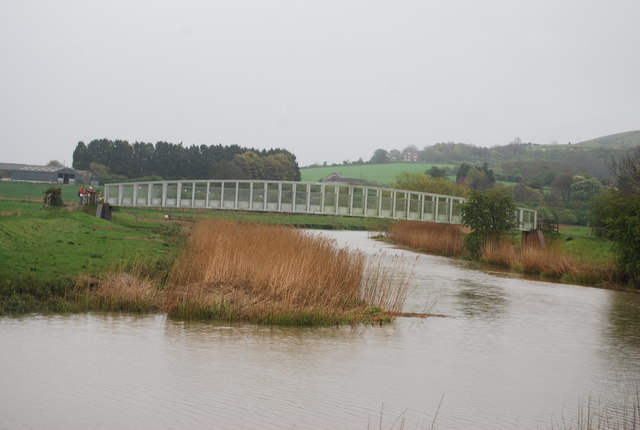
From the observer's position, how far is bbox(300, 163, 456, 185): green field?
16212 cm

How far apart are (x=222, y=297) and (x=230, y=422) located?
323 inches

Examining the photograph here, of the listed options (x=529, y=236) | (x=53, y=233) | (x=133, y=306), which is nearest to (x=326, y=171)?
(x=529, y=236)

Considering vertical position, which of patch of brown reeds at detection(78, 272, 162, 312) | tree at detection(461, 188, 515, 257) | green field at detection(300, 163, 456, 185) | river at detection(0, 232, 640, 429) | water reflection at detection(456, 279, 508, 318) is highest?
green field at detection(300, 163, 456, 185)

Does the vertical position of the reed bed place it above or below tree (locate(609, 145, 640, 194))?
below

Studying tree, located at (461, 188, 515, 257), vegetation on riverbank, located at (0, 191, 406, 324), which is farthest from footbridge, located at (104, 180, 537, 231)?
vegetation on riverbank, located at (0, 191, 406, 324)

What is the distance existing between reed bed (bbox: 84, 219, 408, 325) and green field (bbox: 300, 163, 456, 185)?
13104cm

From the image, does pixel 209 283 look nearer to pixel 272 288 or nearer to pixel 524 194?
pixel 272 288

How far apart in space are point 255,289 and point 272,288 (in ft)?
1.93

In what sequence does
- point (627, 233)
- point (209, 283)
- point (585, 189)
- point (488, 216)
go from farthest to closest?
1. point (585, 189)
2. point (488, 216)
3. point (627, 233)
4. point (209, 283)

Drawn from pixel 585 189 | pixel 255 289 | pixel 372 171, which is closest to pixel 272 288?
pixel 255 289

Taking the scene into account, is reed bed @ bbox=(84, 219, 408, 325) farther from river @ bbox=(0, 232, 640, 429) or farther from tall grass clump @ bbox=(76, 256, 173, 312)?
river @ bbox=(0, 232, 640, 429)

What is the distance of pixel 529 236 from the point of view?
5825cm

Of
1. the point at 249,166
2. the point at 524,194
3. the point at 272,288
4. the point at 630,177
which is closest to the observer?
the point at 272,288

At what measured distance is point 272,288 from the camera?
20469mm
